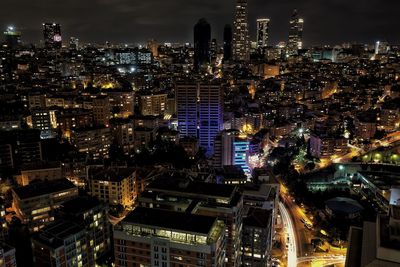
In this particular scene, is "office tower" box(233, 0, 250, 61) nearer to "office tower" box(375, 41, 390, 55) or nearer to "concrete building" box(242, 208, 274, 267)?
"office tower" box(375, 41, 390, 55)

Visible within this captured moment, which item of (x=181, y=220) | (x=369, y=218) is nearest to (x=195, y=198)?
(x=181, y=220)

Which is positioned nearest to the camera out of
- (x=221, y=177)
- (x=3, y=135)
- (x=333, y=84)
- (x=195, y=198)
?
(x=195, y=198)

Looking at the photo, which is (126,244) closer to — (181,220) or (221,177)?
(181,220)

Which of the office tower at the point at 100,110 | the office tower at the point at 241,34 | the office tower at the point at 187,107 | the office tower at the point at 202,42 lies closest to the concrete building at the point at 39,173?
the office tower at the point at 100,110

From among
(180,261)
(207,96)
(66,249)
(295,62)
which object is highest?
(295,62)

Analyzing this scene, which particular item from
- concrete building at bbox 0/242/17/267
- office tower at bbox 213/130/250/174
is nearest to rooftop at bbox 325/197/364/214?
office tower at bbox 213/130/250/174

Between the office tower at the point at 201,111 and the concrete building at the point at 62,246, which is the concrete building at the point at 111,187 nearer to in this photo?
the concrete building at the point at 62,246

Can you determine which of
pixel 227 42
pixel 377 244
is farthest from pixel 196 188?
pixel 227 42
